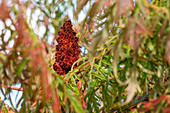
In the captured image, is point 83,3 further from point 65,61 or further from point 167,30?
point 65,61

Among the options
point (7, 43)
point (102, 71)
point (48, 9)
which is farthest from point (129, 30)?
point (48, 9)

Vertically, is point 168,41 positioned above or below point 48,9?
below

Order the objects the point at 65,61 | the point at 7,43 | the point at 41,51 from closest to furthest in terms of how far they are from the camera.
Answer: the point at 41,51
the point at 7,43
the point at 65,61

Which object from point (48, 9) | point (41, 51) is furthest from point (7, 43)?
point (48, 9)

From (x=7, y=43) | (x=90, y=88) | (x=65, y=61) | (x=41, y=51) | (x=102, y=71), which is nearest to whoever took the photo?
(x=41, y=51)

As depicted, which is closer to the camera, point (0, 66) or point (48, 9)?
point (0, 66)

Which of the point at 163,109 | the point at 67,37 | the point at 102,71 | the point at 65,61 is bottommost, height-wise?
the point at 163,109
